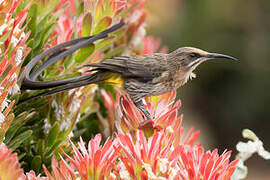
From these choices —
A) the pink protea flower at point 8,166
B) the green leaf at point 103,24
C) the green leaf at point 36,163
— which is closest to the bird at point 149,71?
the green leaf at point 103,24

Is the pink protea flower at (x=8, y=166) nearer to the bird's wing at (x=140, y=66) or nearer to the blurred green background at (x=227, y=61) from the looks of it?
the bird's wing at (x=140, y=66)

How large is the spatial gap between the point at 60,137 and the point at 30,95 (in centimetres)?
17

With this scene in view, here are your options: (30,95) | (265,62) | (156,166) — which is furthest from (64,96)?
(265,62)

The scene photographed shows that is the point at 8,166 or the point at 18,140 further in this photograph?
the point at 18,140

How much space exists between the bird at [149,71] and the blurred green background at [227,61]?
469 cm

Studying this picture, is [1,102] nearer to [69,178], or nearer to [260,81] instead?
[69,178]

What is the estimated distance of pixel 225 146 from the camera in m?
7.69

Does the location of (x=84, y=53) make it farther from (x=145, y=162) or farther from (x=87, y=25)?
(x=145, y=162)

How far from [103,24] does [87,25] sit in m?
0.05

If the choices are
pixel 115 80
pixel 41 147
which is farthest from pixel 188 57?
pixel 41 147

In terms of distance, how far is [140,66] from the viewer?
172cm

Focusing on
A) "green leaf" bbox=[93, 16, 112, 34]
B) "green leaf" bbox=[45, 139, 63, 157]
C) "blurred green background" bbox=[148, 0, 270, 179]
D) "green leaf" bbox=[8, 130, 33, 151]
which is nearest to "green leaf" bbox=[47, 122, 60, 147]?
"green leaf" bbox=[45, 139, 63, 157]

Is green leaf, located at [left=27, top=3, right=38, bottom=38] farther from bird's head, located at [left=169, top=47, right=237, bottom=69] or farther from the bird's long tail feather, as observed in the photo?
bird's head, located at [left=169, top=47, right=237, bottom=69]

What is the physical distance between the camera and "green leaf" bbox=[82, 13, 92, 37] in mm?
1347
